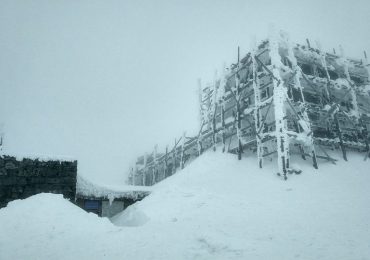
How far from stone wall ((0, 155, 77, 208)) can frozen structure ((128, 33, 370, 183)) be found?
37.8 ft

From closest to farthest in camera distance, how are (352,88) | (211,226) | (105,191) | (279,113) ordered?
1. (211,226)
2. (105,191)
3. (279,113)
4. (352,88)

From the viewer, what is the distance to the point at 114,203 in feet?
57.8

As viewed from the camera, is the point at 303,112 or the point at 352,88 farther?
the point at 352,88

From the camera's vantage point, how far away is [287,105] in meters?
21.7

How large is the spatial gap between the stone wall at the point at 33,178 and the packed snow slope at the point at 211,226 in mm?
1202

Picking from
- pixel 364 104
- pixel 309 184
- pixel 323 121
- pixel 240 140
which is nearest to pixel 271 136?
pixel 240 140

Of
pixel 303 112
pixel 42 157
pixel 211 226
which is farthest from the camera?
pixel 303 112

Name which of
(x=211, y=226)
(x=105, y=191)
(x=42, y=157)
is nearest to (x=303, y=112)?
(x=211, y=226)

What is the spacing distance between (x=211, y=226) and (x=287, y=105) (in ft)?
44.1

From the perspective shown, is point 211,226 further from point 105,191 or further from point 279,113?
point 279,113

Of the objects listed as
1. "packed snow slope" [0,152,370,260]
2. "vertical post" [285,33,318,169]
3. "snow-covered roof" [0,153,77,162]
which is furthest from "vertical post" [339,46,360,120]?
"snow-covered roof" [0,153,77,162]

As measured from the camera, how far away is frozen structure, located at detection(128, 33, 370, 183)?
20594 mm

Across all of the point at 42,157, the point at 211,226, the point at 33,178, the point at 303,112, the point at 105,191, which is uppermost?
the point at 303,112

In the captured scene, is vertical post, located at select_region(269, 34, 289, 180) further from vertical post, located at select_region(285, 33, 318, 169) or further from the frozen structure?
vertical post, located at select_region(285, 33, 318, 169)
